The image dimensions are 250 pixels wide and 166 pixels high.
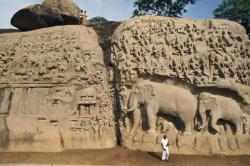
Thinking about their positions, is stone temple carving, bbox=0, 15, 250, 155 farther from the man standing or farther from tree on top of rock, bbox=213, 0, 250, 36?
tree on top of rock, bbox=213, 0, 250, 36

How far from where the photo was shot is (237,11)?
23.1 metres

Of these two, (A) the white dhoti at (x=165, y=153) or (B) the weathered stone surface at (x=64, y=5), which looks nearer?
(A) the white dhoti at (x=165, y=153)

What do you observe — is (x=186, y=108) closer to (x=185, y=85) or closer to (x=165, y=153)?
(x=185, y=85)

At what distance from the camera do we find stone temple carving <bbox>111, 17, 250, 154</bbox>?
12.1 m

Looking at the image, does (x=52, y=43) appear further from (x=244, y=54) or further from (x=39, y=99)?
(x=244, y=54)

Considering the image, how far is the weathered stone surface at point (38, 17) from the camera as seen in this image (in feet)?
55.0

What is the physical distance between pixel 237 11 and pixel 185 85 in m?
12.8

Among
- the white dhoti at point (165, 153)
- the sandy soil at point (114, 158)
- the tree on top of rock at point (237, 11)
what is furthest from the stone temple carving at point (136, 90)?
the tree on top of rock at point (237, 11)

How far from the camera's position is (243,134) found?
12.1 meters

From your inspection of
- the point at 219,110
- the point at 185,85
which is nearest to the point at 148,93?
the point at 185,85

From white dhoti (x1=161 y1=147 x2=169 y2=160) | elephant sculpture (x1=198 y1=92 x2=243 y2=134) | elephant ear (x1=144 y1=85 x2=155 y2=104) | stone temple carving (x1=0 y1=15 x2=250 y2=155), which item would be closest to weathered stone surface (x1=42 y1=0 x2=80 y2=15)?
stone temple carving (x1=0 y1=15 x2=250 y2=155)

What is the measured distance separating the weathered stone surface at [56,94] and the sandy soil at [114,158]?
18.5 inches

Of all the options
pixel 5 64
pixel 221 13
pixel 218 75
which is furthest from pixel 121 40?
pixel 221 13

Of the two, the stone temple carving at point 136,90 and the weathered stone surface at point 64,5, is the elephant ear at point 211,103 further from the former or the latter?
the weathered stone surface at point 64,5
